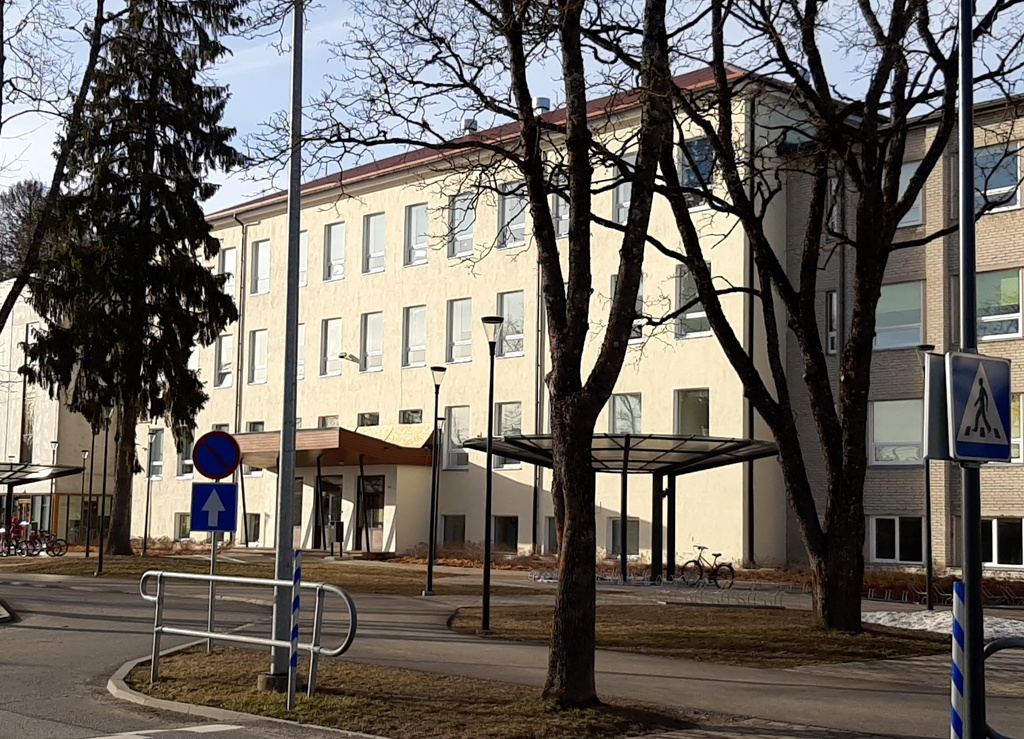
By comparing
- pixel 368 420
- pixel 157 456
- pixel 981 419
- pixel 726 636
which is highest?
pixel 368 420

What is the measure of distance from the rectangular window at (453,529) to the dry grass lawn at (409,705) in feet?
109

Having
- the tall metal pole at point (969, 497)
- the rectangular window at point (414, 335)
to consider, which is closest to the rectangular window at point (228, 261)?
the rectangular window at point (414, 335)

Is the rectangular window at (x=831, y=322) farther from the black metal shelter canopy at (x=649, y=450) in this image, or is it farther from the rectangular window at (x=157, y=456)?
the rectangular window at (x=157, y=456)

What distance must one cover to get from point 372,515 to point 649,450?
70.2 ft

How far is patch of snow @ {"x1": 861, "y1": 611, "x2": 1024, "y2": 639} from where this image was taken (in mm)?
20013

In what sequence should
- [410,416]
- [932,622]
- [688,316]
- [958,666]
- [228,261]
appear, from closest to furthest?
1. [958,666]
2. [932,622]
3. [688,316]
4. [410,416]
5. [228,261]

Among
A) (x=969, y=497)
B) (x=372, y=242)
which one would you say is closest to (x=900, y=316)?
(x=372, y=242)

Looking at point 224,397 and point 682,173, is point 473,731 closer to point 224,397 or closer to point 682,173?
point 682,173

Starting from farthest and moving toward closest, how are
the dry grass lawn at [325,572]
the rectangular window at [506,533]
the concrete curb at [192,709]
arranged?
1. the rectangular window at [506,533]
2. the dry grass lawn at [325,572]
3. the concrete curb at [192,709]

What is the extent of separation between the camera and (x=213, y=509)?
45.0ft

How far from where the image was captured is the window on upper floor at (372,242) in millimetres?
51594

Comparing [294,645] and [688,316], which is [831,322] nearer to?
[688,316]

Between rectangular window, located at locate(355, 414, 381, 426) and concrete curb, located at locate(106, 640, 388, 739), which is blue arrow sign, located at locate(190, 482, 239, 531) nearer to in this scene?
concrete curb, located at locate(106, 640, 388, 739)

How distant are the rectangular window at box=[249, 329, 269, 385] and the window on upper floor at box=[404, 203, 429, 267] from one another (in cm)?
926
